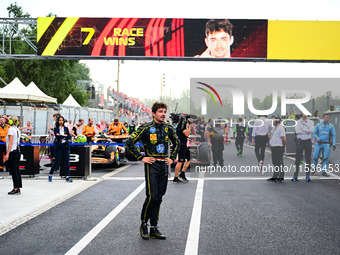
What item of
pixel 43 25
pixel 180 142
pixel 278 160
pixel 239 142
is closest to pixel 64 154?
pixel 180 142

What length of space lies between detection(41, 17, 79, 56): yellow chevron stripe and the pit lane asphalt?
1569 centimetres

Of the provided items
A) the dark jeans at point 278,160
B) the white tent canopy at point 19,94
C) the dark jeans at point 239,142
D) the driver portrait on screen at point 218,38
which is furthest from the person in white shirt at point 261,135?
the white tent canopy at point 19,94

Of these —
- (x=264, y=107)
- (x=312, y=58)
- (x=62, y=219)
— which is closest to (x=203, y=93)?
(x=264, y=107)

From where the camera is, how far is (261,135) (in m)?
14.0

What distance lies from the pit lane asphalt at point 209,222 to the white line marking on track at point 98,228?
0.07 m

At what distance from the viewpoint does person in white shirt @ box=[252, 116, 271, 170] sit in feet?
43.9

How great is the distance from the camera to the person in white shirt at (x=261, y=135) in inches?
526

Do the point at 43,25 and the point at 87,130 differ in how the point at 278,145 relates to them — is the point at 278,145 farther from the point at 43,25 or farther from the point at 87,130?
the point at 43,25

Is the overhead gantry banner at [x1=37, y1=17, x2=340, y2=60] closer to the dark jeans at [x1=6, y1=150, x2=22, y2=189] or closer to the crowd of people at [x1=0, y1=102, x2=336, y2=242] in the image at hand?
the crowd of people at [x1=0, y1=102, x2=336, y2=242]

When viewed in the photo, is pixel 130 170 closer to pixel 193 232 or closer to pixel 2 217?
pixel 2 217

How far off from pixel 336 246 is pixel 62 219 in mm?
4117

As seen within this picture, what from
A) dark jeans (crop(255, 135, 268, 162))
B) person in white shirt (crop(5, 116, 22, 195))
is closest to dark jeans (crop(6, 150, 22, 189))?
person in white shirt (crop(5, 116, 22, 195))

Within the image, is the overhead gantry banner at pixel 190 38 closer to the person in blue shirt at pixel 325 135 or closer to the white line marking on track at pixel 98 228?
the person in blue shirt at pixel 325 135

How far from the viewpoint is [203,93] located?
44.0ft
